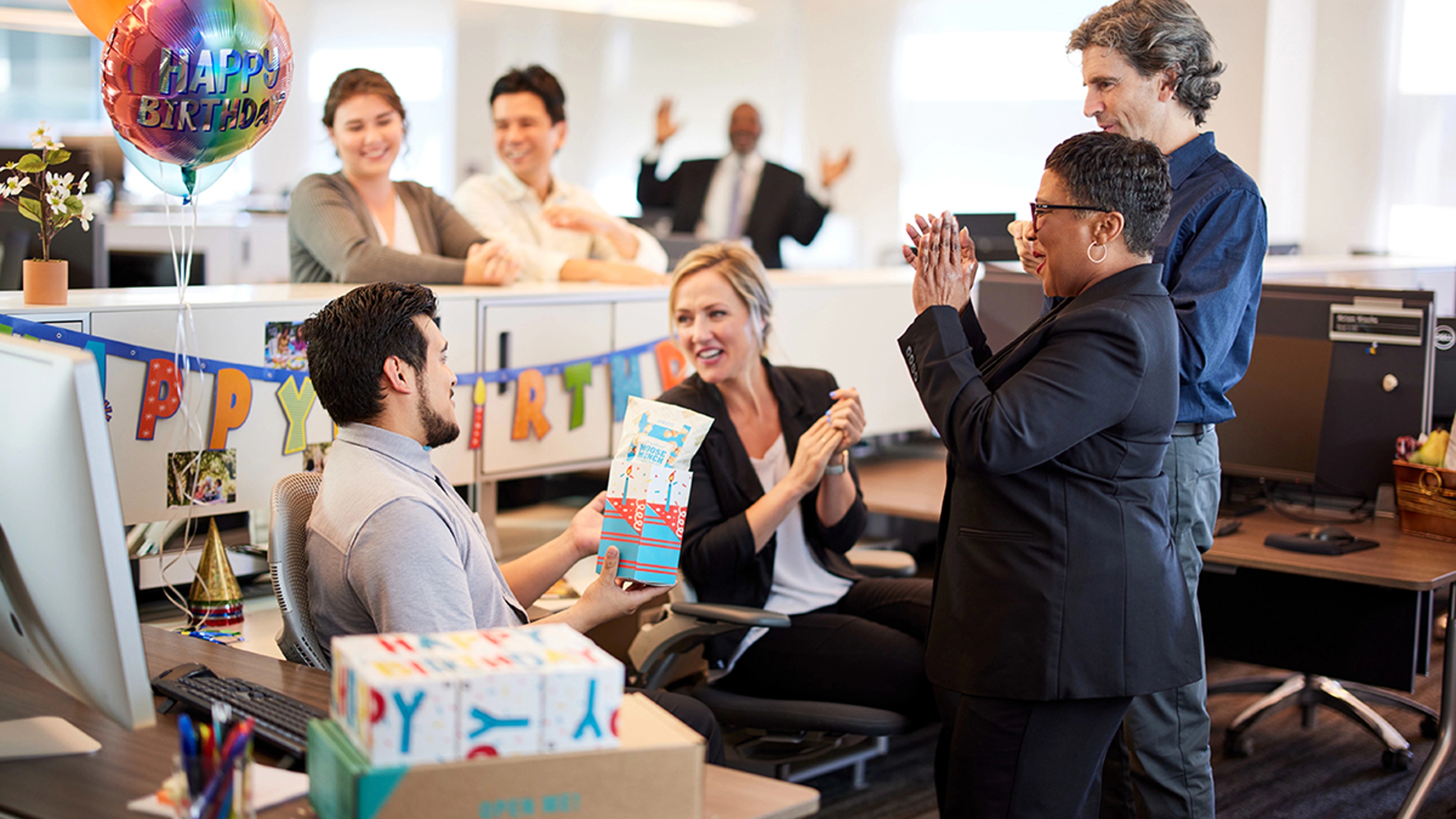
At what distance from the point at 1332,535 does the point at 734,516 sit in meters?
1.37

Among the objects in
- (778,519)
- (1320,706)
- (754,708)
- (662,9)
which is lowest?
(1320,706)

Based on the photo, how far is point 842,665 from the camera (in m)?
2.53

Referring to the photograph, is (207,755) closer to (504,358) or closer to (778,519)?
(778,519)

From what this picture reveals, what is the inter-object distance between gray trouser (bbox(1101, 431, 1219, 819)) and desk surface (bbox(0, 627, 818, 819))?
39.2 inches

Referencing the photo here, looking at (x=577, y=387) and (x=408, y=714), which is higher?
(x=577, y=387)

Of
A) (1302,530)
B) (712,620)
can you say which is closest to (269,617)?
(712,620)

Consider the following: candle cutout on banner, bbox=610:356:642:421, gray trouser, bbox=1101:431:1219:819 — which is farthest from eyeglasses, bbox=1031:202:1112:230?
candle cutout on banner, bbox=610:356:642:421

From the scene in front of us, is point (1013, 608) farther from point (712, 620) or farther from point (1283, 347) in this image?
point (1283, 347)

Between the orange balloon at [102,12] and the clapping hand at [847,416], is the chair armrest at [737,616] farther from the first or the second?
the orange balloon at [102,12]

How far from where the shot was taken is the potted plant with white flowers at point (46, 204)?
2.11 m

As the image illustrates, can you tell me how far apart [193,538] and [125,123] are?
91 cm

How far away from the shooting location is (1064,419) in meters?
1.69

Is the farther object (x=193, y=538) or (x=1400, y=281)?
(x=1400, y=281)

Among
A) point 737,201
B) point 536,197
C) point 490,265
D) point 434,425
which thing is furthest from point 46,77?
point 434,425
